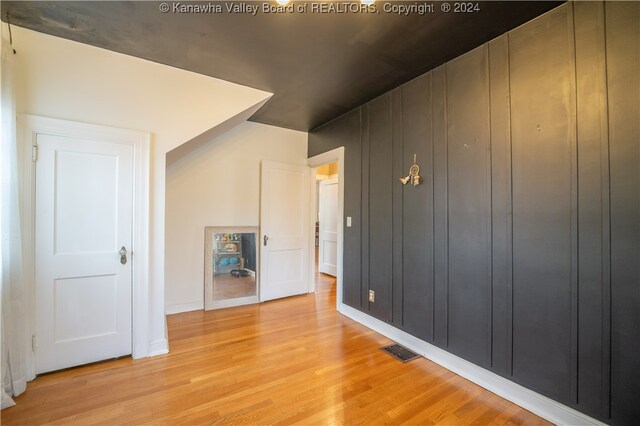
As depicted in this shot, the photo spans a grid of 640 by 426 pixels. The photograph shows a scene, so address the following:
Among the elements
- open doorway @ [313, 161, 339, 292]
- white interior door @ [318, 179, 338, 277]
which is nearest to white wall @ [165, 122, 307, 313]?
open doorway @ [313, 161, 339, 292]

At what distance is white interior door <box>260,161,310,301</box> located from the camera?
408cm

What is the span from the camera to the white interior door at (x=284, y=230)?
161 inches

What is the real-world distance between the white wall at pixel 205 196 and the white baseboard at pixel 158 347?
1049 mm

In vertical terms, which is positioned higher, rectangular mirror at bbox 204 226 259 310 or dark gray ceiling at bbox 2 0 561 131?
dark gray ceiling at bbox 2 0 561 131

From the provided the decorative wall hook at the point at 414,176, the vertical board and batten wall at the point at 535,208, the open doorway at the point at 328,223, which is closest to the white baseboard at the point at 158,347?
the vertical board and batten wall at the point at 535,208

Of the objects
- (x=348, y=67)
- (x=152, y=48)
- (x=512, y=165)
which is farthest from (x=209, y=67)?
(x=512, y=165)

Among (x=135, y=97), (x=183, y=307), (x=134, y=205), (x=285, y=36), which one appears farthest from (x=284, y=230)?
(x=285, y=36)

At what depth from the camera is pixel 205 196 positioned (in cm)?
372

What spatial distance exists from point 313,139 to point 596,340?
3781 millimetres

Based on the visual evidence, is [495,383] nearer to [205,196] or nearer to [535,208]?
[535,208]

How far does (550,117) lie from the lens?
1784 millimetres

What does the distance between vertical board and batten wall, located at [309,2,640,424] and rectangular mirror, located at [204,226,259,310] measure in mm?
2151

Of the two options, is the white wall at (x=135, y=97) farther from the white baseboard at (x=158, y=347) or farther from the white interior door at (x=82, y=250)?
the white interior door at (x=82, y=250)

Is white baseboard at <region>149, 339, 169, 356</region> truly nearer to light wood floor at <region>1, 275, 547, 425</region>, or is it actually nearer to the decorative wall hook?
light wood floor at <region>1, 275, 547, 425</region>
